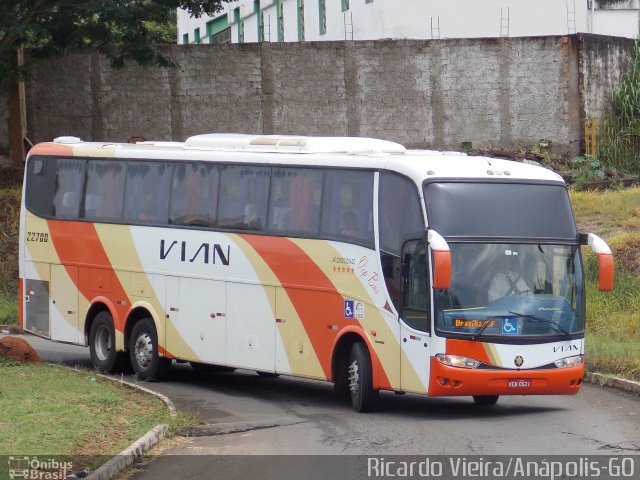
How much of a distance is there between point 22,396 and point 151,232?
188 inches

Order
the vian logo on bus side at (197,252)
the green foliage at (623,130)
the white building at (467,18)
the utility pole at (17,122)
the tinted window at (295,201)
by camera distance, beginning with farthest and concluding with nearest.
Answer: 1. the white building at (467,18)
2. the green foliage at (623,130)
3. the utility pole at (17,122)
4. the vian logo on bus side at (197,252)
5. the tinted window at (295,201)

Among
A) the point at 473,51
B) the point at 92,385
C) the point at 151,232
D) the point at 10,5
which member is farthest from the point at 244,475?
the point at 473,51

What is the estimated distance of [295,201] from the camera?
16.7 meters

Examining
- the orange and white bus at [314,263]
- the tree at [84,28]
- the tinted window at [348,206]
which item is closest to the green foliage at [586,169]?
the tree at [84,28]

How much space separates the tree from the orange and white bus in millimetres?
6624

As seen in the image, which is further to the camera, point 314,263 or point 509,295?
point 314,263

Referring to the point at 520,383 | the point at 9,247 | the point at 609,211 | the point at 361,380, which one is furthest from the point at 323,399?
the point at 9,247

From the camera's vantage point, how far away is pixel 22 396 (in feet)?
47.2

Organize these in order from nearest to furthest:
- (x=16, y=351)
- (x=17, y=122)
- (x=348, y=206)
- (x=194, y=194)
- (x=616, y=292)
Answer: (x=348, y=206) → (x=194, y=194) → (x=16, y=351) → (x=616, y=292) → (x=17, y=122)

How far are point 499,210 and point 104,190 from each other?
23.8 ft

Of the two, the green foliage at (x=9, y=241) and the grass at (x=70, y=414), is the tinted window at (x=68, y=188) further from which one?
the green foliage at (x=9, y=241)

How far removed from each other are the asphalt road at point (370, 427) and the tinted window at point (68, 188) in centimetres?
341

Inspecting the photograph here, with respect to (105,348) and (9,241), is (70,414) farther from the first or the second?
(9,241)

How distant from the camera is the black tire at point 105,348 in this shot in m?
19.5
